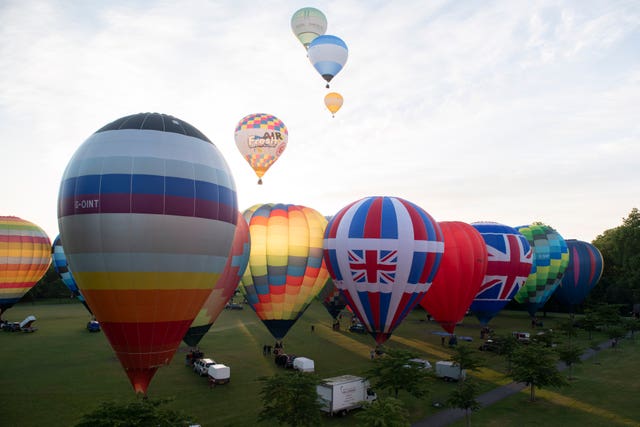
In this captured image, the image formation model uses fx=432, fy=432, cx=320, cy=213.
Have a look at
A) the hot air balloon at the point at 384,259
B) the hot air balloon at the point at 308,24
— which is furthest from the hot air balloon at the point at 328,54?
the hot air balloon at the point at 384,259

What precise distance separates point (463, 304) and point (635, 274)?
3771 cm

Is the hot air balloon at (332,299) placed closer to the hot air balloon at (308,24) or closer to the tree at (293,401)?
the tree at (293,401)

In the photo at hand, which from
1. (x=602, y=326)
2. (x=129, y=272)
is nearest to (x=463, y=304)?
(x=129, y=272)

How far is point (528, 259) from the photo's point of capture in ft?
125

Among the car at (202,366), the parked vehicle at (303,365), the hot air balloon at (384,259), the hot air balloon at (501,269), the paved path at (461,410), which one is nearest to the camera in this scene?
the paved path at (461,410)

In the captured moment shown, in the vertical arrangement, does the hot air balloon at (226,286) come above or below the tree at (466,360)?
above

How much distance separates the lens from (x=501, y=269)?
36594 millimetres

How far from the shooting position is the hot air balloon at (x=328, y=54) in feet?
161

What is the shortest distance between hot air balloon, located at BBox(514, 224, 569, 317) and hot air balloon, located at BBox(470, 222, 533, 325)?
10.8 meters

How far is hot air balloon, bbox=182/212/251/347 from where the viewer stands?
25.8m

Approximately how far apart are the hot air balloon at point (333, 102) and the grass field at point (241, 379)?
1125 inches

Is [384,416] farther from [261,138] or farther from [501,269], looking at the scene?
[261,138]

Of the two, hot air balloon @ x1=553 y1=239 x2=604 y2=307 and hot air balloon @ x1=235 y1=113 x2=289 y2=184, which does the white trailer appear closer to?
hot air balloon @ x1=235 y1=113 x2=289 y2=184

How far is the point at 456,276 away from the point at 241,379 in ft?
55.1
